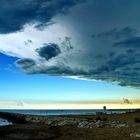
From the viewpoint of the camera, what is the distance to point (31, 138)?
3691 centimetres

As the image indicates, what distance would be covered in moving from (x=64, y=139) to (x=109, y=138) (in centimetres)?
442

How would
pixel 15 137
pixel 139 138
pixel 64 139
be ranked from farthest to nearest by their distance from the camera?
pixel 15 137 < pixel 64 139 < pixel 139 138

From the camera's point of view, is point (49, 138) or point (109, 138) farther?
point (49, 138)

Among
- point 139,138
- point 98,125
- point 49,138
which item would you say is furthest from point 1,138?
point 98,125

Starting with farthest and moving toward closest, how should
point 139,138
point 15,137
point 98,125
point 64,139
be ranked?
point 98,125
point 15,137
point 64,139
point 139,138

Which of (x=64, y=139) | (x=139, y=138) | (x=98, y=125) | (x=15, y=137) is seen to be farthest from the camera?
(x=98, y=125)

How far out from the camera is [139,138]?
1304 inches

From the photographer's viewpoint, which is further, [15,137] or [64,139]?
[15,137]

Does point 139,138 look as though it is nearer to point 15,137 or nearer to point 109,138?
point 109,138

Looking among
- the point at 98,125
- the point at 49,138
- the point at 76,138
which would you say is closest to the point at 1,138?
the point at 49,138

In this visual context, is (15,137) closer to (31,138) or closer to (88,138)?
(31,138)

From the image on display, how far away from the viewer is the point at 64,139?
35.3 metres

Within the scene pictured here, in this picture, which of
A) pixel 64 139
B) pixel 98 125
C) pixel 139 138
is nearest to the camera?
pixel 139 138

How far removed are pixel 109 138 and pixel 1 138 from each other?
35.6 feet
